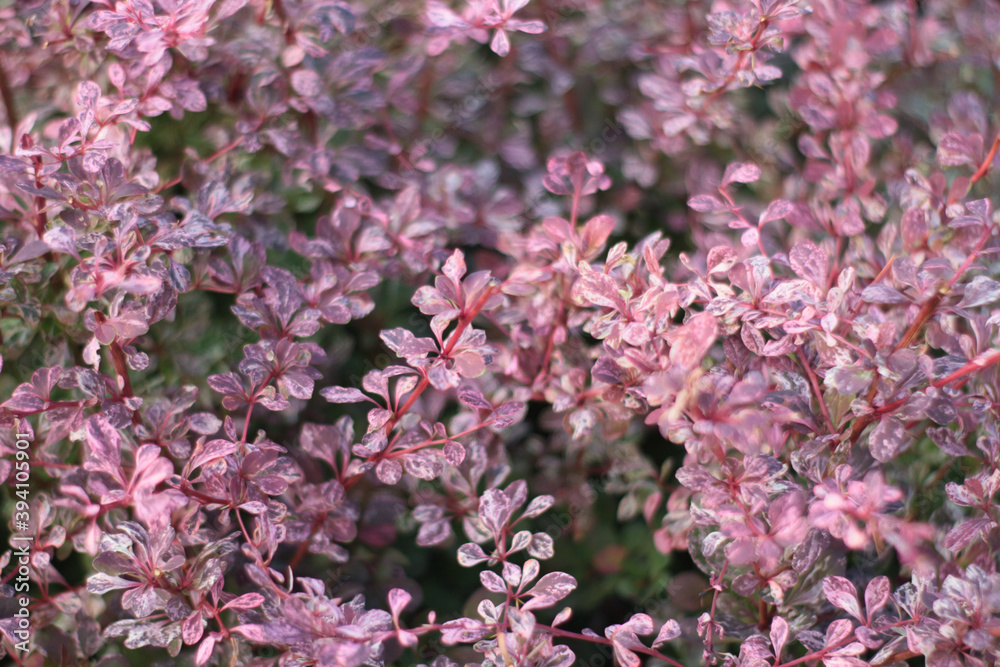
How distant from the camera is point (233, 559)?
1019 millimetres

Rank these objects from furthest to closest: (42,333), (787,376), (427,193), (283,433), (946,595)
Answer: (427,193) < (283,433) < (42,333) < (787,376) < (946,595)

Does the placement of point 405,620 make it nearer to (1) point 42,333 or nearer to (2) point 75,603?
(2) point 75,603

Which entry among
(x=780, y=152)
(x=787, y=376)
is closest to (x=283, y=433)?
(x=787, y=376)

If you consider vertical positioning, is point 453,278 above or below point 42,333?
above

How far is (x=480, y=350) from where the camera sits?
0.85 metres

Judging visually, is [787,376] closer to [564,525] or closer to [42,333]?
[564,525]

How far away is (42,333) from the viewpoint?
108 cm

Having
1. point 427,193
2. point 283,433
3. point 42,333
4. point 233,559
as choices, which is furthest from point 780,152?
point 42,333

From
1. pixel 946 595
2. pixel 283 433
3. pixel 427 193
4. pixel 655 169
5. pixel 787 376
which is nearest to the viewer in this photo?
pixel 946 595

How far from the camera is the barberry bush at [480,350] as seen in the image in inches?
32.4

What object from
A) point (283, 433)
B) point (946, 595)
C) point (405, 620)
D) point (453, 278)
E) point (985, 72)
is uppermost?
point (453, 278)

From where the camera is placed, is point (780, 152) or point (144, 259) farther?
point (780, 152)

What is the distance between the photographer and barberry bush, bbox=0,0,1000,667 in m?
0.82

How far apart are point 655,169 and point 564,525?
0.74 metres
